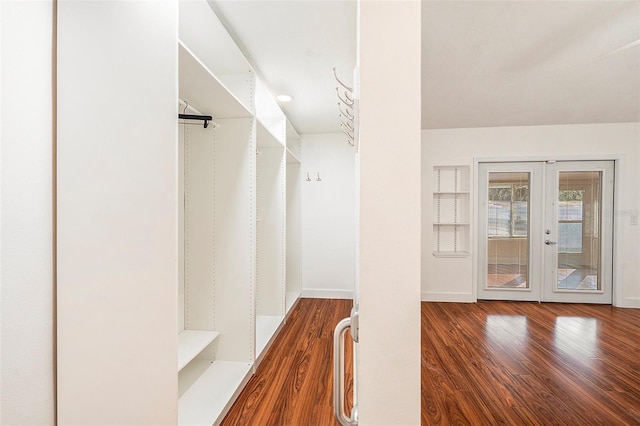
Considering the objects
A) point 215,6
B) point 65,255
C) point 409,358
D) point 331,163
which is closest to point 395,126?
point 409,358

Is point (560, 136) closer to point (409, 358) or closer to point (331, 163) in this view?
point (331, 163)

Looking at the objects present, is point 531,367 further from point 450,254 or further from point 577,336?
point 450,254

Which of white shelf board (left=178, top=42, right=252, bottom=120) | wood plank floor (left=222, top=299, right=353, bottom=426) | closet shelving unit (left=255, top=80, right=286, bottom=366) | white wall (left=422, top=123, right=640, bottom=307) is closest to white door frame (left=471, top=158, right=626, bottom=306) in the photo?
white wall (left=422, top=123, right=640, bottom=307)

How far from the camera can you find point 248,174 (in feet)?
7.45

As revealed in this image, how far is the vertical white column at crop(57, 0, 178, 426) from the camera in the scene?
97 centimetres

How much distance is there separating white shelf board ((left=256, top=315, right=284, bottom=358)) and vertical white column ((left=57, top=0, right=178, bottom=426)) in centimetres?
158

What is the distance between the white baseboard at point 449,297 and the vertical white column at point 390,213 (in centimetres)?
421

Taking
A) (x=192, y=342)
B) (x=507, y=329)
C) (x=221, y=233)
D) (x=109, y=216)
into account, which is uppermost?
(x=109, y=216)

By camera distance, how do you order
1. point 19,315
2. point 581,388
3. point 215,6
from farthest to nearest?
point 581,388, point 215,6, point 19,315

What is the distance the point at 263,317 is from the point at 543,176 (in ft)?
14.2

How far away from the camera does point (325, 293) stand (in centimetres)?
455

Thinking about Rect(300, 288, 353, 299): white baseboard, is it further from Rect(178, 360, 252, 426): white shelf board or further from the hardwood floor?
Rect(178, 360, 252, 426): white shelf board

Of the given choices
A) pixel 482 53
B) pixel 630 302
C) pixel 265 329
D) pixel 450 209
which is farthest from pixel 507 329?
pixel 482 53

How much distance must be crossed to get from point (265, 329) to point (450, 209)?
10.4 feet
